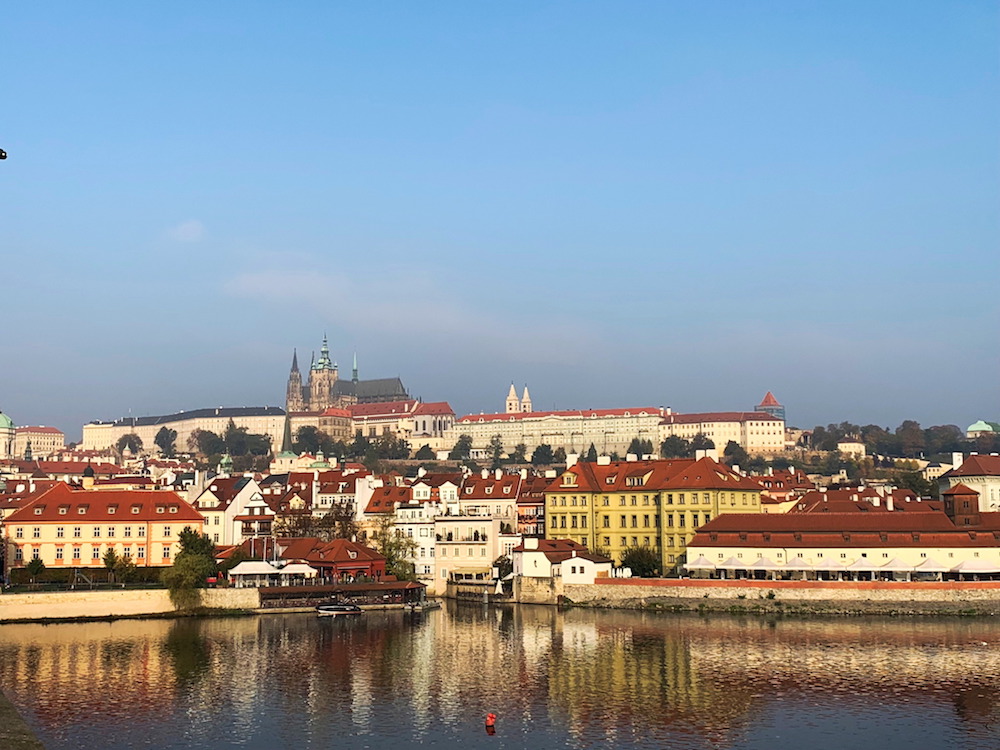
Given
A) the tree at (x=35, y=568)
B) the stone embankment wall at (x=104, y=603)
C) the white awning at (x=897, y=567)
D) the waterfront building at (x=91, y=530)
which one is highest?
the waterfront building at (x=91, y=530)

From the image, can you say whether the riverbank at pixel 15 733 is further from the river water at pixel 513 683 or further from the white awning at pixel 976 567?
the white awning at pixel 976 567

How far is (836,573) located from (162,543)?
39.3 metres

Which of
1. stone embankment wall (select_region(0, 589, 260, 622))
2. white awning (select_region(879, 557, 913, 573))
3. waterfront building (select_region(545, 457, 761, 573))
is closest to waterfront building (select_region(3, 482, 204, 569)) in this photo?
stone embankment wall (select_region(0, 589, 260, 622))

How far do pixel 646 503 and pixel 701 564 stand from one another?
10.4 meters

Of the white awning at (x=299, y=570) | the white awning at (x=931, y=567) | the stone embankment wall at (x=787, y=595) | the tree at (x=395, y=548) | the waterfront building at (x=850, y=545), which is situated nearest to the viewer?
the stone embankment wall at (x=787, y=595)

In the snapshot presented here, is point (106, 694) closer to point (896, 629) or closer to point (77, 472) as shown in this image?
point (896, 629)

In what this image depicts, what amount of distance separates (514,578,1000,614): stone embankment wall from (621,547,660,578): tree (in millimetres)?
5881

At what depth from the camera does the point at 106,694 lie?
1580 inches

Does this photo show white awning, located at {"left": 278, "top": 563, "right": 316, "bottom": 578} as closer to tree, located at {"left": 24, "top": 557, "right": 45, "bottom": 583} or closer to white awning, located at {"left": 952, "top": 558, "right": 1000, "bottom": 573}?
tree, located at {"left": 24, "top": 557, "right": 45, "bottom": 583}

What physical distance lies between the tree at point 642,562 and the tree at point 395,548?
13538 millimetres

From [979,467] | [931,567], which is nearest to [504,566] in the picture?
[931,567]

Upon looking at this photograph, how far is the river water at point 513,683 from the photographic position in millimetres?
34750

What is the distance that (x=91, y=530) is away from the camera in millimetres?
71000

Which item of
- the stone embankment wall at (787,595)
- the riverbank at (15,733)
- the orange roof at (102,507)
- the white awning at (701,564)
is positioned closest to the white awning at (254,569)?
the orange roof at (102,507)
